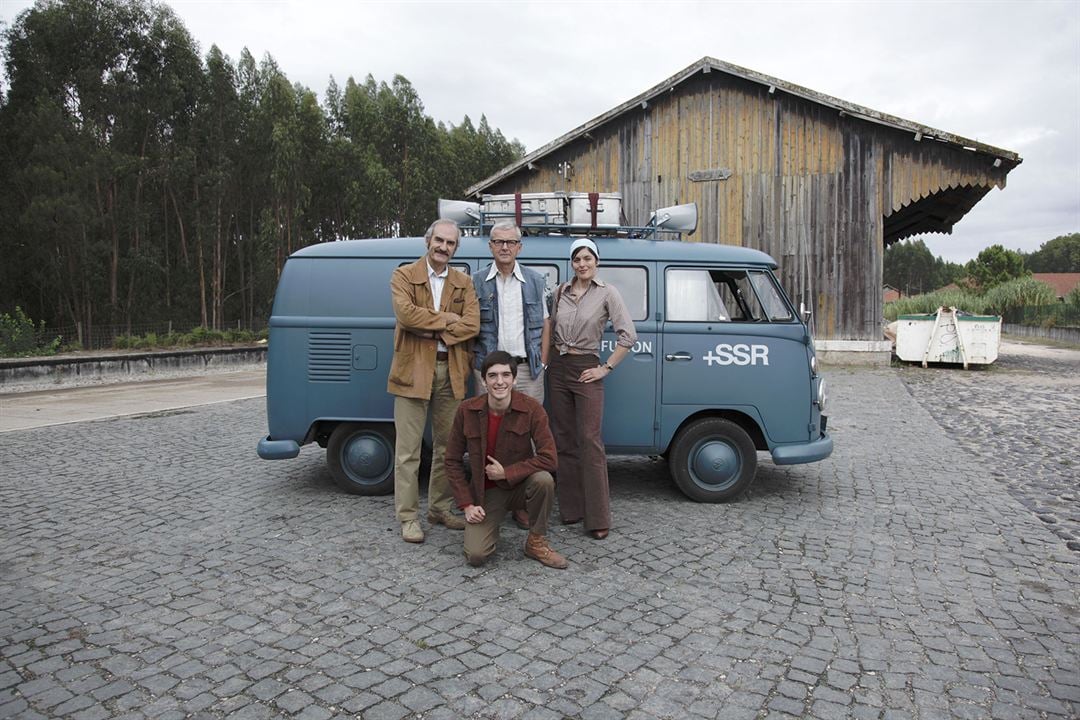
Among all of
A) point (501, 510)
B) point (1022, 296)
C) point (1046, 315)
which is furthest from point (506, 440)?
point (1046, 315)

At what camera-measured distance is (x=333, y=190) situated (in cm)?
3622

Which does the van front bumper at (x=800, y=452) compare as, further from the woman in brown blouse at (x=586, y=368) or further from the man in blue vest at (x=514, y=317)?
the man in blue vest at (x=514, y=317)

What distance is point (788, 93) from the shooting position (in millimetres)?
17578

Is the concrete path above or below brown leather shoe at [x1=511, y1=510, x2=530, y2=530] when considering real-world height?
above

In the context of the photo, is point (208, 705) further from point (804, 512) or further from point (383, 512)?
point (804, 512)

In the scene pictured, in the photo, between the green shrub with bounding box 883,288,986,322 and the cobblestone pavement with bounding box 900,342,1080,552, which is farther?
the green shrub with bounding box 883,288,986,322

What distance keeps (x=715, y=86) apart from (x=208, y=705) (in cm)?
1843

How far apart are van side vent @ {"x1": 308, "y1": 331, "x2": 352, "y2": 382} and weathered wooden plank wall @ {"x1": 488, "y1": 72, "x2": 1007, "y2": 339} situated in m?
13.1

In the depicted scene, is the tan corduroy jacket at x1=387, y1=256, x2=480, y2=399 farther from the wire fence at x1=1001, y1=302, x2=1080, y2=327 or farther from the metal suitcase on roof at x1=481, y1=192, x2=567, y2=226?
the wire fence at x1=1001, y1=302, x2=1080, y2=327

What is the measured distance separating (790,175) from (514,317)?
48.9ft

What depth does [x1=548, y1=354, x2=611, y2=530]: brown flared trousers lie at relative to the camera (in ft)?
17.0

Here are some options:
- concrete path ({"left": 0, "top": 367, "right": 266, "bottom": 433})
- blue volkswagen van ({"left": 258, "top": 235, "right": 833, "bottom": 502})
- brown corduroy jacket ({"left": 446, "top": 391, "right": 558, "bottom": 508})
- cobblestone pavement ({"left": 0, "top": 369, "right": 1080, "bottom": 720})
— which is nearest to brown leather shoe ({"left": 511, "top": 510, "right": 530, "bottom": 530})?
cobblestone pavement ({"left": 0, "top": 369, "right": 1080, "bottom": 720})

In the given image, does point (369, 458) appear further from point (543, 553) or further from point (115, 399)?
point (115, 399)

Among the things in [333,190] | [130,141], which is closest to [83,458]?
[130,141]
